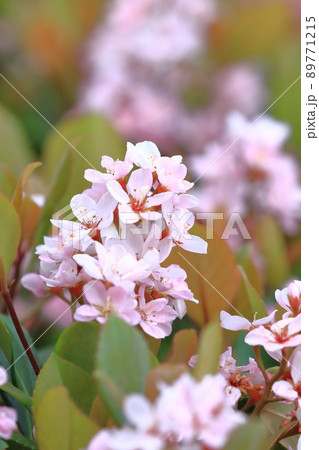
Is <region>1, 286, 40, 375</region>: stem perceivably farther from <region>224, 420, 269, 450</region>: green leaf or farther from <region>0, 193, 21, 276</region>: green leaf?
<region>224, 420, 269, 450</region>: green leaf

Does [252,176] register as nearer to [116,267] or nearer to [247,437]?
[116,267]

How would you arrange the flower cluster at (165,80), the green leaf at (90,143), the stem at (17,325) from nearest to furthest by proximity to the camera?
1. the stem at (17,325)
2. the green leaf at (90,143)
3. the flower cluster at (165,80)

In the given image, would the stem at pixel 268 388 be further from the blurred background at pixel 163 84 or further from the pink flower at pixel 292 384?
the blurred background at pixel 163 84

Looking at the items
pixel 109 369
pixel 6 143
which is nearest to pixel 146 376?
pixel 109 369

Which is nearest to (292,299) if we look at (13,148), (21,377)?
(21,377)

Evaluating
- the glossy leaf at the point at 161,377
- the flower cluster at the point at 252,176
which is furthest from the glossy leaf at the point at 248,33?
the glossy leaf at the point at 161,377
